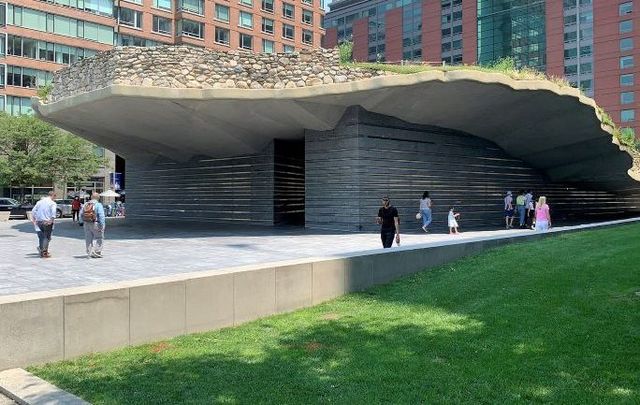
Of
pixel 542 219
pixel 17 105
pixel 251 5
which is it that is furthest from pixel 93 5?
pixel 542 219

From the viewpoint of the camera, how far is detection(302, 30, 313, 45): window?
74.0m

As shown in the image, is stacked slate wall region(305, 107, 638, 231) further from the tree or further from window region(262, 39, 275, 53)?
window region(262, 39, 275, 53)

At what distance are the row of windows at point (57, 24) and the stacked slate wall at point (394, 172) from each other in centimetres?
4346

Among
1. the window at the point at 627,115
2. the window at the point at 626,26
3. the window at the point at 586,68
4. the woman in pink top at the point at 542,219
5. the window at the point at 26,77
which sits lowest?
the woman in pink top at the point at 542,219

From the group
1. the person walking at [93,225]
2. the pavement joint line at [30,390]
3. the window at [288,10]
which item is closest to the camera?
the pavement joint line at [30,390]

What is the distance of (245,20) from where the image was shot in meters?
67.3

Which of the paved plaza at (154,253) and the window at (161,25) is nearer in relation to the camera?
the paved plaza at (154,253)

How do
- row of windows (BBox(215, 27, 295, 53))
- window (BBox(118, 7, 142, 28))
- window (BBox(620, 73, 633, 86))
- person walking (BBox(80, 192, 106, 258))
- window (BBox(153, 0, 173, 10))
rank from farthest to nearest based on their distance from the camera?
window (BBox(620, 73, 633, 86)) < row of windows (BBox(215, 27, 295, 53)) < window (BBox(153, 0, 173, 10)) < window (BBox(118, 7, 142, 28)) < person walking (BBox(80, 192, 106, 258))

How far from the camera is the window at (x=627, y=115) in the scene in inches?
2817

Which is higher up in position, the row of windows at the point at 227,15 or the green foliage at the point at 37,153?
the row of windows at the point at 227,15

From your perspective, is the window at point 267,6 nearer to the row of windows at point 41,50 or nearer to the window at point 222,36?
the window at point 222,36

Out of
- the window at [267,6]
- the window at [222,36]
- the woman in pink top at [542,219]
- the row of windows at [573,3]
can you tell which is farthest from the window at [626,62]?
the woman in pink top at [542,219]

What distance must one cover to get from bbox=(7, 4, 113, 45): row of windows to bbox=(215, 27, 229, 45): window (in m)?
12.1

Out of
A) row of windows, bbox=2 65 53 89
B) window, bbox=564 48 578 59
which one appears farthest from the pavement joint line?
window, bbox=564 48 578 59
